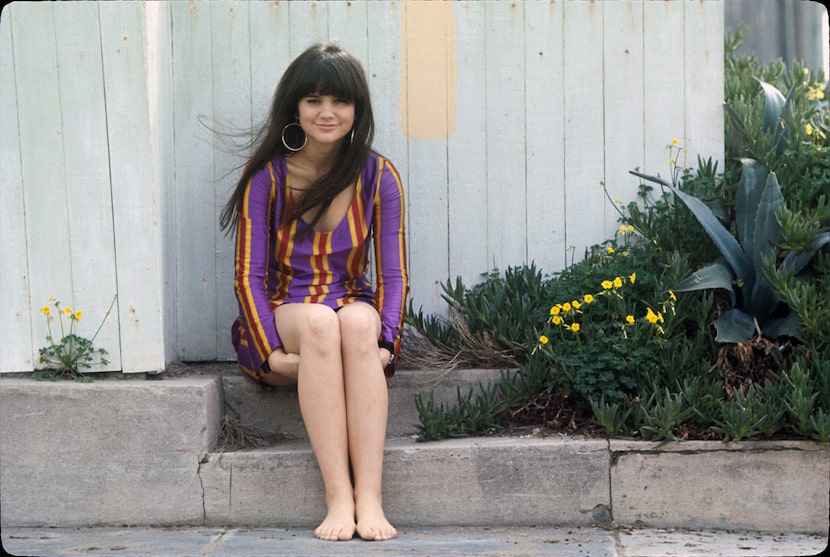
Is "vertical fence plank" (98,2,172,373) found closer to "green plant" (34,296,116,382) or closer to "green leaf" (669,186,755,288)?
"green plant" (34,296,116,382)

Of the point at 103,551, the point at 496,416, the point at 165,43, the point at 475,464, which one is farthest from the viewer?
the point at 165,43

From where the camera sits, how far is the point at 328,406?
10.0 ft

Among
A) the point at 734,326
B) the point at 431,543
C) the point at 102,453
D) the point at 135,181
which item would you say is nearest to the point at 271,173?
the point at 135,181

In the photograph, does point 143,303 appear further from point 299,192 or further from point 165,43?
point 165,43

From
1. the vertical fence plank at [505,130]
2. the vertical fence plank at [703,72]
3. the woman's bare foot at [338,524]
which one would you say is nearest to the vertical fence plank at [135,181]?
the woman's bare foot at [338,524]

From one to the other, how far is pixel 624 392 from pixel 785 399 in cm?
52

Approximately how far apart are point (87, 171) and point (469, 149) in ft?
4.86

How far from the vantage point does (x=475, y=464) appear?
3174 millimetres

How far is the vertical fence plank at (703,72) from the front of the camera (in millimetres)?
3844

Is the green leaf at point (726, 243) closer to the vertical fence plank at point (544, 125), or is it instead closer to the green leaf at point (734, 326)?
the green leaf at point (734, 326)

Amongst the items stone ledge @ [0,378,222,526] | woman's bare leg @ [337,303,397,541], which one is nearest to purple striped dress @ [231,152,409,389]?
woman's bare leg @ [337,303,397,541]

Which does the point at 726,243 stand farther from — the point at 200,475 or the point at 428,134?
the point at 200,475

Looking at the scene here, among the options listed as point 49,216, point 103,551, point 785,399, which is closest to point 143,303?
point 49,216

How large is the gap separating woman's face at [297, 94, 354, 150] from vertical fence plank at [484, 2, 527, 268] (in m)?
0.75
